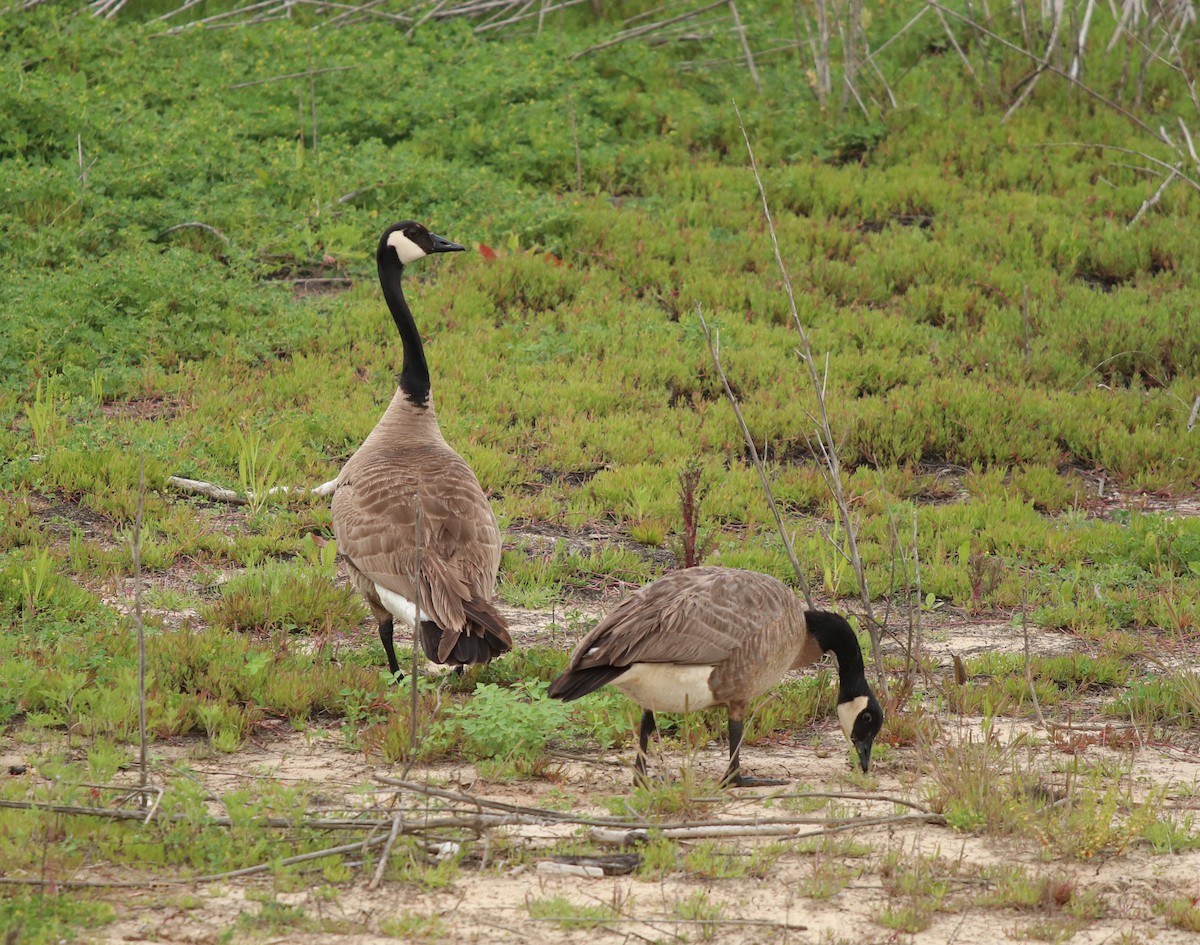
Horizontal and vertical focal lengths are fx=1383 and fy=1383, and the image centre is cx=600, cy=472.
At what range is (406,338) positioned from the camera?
8078 millimetres

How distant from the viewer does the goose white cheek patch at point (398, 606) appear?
6352mm

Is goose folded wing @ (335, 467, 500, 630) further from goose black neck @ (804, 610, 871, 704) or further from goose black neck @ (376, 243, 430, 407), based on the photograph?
goose black neck @ (804, 610, 871, 704)

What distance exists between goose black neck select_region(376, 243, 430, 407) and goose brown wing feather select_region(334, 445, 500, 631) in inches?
21.4

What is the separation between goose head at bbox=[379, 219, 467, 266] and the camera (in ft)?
28.0

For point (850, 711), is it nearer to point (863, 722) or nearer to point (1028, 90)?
point (863, 722)

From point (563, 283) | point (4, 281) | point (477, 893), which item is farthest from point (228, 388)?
point (477, 893)

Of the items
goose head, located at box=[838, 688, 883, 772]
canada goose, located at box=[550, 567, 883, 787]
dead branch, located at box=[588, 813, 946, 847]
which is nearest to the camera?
dead branch, located at box=[588, 813, 946, 847]

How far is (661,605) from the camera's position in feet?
18.2

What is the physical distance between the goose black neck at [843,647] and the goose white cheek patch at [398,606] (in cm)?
173

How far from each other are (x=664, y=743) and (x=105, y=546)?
3.84 meters

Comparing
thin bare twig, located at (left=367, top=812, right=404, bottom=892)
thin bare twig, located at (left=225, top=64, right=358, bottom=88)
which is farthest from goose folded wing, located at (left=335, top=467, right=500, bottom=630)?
thin bare twig, located at (left=225, top=64, right=358, bottom=88)

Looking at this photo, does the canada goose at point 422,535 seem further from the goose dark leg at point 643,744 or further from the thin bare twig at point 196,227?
the thin bare twig at point 196,227

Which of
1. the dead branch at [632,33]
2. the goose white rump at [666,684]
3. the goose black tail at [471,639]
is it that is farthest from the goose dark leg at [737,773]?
the dead branch at [632,33]

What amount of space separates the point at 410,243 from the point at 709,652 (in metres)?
4.20
